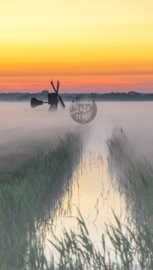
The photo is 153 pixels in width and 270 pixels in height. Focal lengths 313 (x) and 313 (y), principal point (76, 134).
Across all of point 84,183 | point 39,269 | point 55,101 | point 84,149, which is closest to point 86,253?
point 39,269

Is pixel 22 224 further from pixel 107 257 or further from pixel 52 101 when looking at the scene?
pixel 52 101

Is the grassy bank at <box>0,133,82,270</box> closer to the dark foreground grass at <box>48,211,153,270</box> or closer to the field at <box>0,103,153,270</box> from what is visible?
the field at <box>0,103,153,270</box>

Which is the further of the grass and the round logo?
the round logo

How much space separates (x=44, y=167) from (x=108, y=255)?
586 cm

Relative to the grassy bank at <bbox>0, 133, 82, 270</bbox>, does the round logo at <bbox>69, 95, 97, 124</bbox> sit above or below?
above

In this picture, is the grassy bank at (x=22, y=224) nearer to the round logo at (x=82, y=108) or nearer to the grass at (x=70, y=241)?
the grass at (x=70, y=241)

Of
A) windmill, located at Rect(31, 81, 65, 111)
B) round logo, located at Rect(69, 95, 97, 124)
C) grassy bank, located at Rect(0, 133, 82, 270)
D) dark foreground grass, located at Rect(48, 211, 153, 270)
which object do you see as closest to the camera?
dark foreground grass, located at Rect(48, 211, 153, 270)

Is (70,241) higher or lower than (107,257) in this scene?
higher

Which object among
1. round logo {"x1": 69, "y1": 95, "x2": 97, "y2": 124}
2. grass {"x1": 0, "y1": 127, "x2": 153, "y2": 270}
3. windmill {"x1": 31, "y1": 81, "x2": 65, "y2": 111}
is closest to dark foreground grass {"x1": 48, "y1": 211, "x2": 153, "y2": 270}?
grass {"x1": 0, "y1": 127, "x2": 153, "y2": 270}

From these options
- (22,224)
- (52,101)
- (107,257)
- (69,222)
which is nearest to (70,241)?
(107,257)

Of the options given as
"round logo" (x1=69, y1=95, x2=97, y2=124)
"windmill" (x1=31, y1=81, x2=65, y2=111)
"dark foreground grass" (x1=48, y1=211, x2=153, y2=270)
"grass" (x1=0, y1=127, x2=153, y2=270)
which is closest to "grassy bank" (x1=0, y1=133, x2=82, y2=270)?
"grass" (x1=0, y1=127, x2=153, y2=270)

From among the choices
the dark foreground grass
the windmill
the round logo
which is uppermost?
the windmill

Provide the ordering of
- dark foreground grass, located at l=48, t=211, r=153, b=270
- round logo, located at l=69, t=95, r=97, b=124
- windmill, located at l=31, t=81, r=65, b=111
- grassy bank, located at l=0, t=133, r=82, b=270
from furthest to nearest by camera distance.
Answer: windmill, located at l=31, t=81, r=65, b=111, round logo, located at l=69, t=95, r=97, b=124, grassy bank, located at l=0, t=133, r=82, b=270, dark foreground grass, located at l=48, t=211, r=153, b=270

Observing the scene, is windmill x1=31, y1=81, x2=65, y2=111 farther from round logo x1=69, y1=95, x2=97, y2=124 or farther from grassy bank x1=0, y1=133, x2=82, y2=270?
grassy bank x1=0, y1=133, x2=82, y2=270
